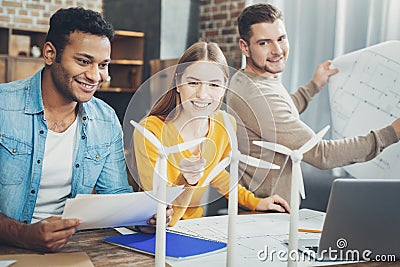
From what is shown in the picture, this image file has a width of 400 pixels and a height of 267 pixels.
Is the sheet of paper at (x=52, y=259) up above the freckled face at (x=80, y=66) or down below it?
below

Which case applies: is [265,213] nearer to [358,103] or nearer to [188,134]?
[188,134]

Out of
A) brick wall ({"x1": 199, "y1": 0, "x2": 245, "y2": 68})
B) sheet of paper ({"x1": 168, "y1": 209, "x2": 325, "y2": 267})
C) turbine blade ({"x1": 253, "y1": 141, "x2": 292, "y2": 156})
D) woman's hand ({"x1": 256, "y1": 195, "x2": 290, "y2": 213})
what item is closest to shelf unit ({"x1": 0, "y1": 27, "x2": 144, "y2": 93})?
brick wall ({"x1": 199, "y1": 0, "x2": 245, "y2": 68})

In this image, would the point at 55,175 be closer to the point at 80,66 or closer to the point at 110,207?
the point at 80,66

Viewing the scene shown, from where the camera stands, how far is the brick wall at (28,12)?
473 centimetres

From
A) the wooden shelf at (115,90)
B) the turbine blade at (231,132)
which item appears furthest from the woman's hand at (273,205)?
the wooden shelf at (115,90)

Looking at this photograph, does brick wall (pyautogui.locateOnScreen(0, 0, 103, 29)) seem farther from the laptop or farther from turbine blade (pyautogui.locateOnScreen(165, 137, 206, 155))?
the laptop

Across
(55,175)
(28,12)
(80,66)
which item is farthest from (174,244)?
(28,12)

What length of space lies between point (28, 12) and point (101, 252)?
3.78 meters

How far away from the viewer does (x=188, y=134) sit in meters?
1.44

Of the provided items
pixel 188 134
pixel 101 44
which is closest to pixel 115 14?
pixel 101 44

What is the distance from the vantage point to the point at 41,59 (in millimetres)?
4625

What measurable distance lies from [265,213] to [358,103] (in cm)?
100

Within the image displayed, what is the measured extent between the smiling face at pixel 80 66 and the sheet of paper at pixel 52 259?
63 centimetres

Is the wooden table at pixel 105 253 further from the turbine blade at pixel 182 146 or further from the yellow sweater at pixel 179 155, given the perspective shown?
the turbine blade at pixel 182 146
